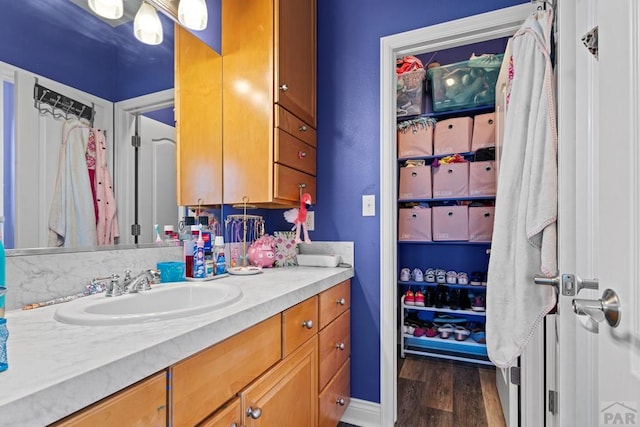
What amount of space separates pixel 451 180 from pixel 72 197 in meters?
2.37

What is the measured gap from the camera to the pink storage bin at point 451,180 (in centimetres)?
242

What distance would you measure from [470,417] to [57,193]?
2.20m

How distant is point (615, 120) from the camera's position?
524 mm

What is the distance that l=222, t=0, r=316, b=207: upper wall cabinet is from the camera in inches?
57.7

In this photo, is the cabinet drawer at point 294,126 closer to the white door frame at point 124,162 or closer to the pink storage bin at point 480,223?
the white door frame at point 124,162

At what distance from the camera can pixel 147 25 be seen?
1.26 meters

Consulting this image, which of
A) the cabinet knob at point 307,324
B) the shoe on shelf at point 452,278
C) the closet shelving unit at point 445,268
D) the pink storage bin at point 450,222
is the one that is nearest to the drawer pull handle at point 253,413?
the cabinet knob at point 307,324

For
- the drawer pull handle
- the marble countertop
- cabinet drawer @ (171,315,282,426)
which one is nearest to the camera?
the marble countertop

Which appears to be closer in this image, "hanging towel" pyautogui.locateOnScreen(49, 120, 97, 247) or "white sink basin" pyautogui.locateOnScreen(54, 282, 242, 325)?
"white sink basin" pyautogui.locateOnScreen(54, 282, 242, 325)

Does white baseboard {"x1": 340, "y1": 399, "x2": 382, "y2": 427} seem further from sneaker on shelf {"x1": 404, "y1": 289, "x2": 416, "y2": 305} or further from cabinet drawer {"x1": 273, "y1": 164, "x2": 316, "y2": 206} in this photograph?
cabinet drawer {"x1": 273, "y1": 164, "x2": 316, "y2": 206}

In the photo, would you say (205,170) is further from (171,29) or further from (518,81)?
(518,81)

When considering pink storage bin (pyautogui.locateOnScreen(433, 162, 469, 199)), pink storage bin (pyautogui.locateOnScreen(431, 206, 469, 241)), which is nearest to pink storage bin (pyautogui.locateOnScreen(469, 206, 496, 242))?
pink storage bin (pyautogui.locateOnScreen(431, 206, 469, 241))

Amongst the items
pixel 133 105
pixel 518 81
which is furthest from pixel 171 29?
pixel 518 81

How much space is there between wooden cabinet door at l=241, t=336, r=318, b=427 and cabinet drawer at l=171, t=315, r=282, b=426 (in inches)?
1.9
